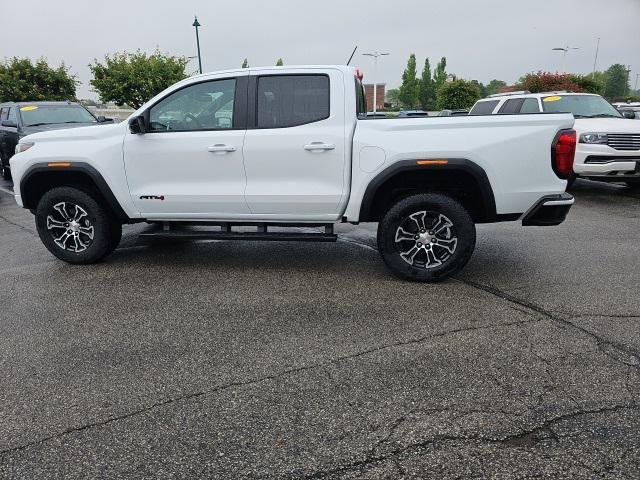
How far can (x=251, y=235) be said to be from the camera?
17.9ft

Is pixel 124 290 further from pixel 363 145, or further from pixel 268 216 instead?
pixel 363 145

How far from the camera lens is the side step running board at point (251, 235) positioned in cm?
525

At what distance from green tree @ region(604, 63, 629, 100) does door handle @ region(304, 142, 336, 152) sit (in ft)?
454

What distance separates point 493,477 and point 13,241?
6.84 meters

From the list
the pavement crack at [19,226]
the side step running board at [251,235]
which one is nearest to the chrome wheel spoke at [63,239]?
the side step running board at [251,235]

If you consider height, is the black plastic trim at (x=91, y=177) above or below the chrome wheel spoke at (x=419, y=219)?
above

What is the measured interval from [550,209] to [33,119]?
429 inches

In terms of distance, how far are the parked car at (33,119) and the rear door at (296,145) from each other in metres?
7.29

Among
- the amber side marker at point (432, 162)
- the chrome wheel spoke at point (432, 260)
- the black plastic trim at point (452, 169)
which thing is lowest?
the chrome wheel spoke at point (432, 260)

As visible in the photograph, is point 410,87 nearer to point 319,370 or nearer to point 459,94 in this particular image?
point 459,94

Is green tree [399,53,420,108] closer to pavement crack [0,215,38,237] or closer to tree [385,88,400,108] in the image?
tree [385,88,400,108]

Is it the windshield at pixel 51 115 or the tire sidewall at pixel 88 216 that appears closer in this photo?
the tire sidewall at pixel 88 216

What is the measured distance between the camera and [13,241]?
715 centimetres

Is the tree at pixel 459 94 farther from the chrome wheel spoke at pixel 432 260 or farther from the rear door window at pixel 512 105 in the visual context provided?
the chrome wheel spoke at pixel 432 260
